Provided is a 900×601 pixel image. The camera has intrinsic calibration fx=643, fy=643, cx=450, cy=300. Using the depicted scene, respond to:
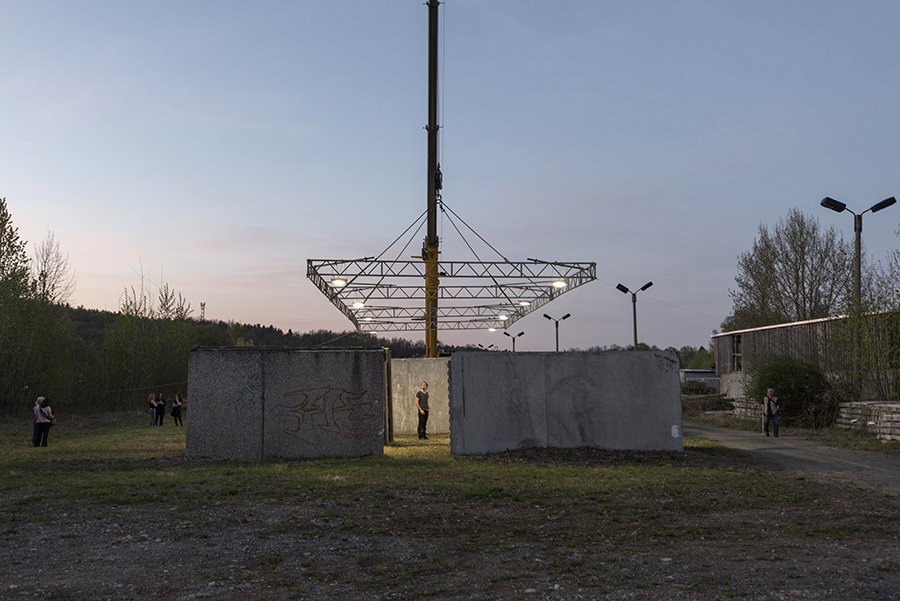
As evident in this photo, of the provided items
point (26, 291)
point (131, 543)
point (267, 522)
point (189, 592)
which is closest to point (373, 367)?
point (267, 522)

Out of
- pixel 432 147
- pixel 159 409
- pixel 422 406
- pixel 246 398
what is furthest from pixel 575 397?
pixel 159 409

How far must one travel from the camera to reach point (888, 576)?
18.7 feet

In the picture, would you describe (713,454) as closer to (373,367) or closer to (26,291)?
(373,367)

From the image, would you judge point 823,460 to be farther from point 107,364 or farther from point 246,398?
point 107,364

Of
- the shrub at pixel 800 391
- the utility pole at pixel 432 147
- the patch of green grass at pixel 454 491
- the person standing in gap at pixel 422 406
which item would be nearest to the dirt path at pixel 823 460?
the patch of green grass at pixel 454 491

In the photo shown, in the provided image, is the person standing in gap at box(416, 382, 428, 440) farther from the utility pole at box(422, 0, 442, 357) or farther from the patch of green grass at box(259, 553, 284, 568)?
the patch of green grass at box(259, 553, 284, 568)

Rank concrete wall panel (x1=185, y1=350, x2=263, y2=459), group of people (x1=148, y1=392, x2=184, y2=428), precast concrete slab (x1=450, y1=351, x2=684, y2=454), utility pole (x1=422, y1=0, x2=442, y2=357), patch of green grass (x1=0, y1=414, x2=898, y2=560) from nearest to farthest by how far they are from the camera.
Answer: patch of green grass (x1=0, y1=414, x2=898, y2=560), concrete wall panel (x1=185, y1=350, x2=263, y2=459), precast concrete slab (x1=450, y1=351, x2=684, y2=454), utility pole (x1=422, y1=0, x2=442, y2=357), group of people (x1=148, y1=392, x2=184, y2=428)

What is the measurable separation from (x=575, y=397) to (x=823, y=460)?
5652mm

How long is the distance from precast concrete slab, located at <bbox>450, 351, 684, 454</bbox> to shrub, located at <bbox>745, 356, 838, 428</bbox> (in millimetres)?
9959

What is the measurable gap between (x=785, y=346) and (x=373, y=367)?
23490 millimetres

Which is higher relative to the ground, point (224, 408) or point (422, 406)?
point (224, 408)

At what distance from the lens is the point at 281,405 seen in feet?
47.8

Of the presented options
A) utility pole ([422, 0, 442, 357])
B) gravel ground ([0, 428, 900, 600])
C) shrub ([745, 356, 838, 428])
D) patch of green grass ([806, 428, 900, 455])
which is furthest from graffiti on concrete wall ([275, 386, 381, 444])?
shrub ([745, 356, 838, 428])

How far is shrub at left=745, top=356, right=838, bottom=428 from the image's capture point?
22000 mm
